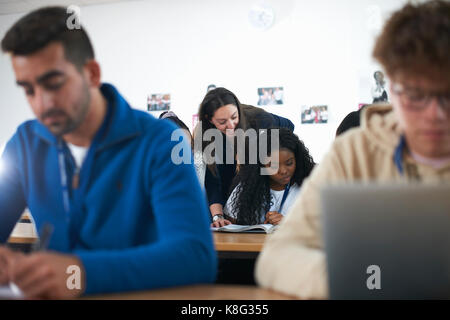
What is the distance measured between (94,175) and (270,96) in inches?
135

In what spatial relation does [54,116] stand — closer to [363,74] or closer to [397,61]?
[397,61]

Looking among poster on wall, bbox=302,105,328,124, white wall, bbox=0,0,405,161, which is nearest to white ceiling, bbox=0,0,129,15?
white wall, bbox=0,0,405,161

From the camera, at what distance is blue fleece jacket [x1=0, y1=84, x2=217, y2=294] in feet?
2.93

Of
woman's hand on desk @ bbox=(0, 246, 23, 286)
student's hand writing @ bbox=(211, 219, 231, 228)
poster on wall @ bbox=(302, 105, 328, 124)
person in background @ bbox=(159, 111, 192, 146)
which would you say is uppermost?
poster on wall @ bbox=(302, 105, 328, 124)

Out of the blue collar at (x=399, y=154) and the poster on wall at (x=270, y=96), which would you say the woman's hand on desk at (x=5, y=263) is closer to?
the blue collar at (x=399, y=154)

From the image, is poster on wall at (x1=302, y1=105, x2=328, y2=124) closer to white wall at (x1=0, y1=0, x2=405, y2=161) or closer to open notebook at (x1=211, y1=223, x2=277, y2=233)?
white wall at (x1=0, y1=0, x2=405, y2=161)

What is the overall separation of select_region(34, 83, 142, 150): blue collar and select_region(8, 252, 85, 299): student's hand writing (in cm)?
32

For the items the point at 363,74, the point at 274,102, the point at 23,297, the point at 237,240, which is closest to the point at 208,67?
the point at 274,102

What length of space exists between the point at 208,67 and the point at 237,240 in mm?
2999

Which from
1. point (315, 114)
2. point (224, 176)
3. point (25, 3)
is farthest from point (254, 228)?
point (25, 3)

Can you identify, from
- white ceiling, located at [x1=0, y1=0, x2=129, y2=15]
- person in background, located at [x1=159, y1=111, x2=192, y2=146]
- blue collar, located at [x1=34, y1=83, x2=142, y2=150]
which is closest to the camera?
blue collar, located at [x1=34, y1=83, x2=142, y2=150]

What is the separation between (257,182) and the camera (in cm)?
242

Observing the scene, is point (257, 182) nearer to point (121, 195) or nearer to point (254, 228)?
point (254, 228)

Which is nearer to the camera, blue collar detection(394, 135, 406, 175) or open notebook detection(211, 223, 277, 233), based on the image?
blue collar detection(394, 135, 406, 175)
